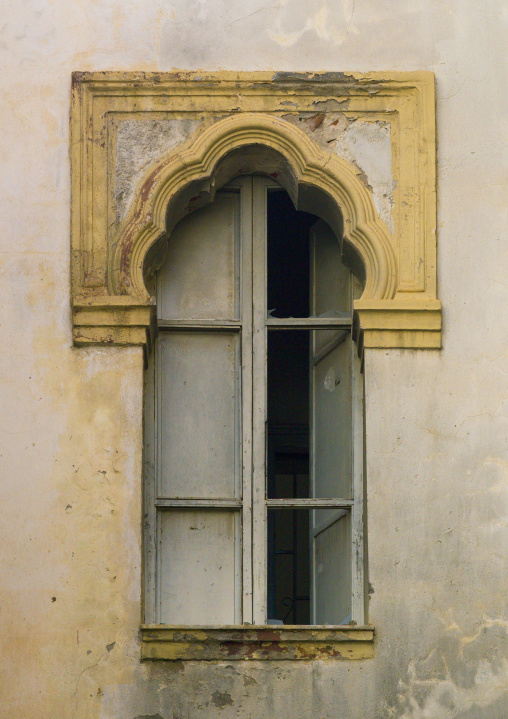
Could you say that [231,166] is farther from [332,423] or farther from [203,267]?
[332,423]

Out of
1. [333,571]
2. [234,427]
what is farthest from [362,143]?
[333,571]

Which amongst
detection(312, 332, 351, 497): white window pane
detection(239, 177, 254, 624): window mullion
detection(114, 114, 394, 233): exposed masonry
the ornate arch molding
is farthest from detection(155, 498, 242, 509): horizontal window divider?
detection(114, 114, 394, 233): exposed masonry

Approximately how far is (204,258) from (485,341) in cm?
144

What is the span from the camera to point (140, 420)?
566 cm

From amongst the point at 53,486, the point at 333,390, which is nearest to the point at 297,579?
the point at 333,390

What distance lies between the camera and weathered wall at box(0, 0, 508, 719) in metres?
5.36

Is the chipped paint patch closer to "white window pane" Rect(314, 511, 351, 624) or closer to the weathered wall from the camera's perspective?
the weathered wall

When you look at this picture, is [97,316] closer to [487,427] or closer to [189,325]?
[189,325]

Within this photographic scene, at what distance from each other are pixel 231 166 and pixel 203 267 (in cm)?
52

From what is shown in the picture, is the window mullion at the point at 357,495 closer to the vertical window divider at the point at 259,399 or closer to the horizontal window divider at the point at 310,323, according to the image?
the horizontal window divider at the point at 310,323

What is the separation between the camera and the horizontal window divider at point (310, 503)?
5.82m

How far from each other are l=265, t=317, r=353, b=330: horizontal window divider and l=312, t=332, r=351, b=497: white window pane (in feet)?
0.27

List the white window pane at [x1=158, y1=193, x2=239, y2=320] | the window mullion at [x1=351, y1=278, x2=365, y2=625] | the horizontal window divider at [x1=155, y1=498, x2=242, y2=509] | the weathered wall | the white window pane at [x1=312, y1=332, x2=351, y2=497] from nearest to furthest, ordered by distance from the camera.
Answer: the weathered wall
the window mullion at [x1=351, y1=278, x2=365, y2=625]
the horizontal window divider at [x1=155, y1=498, x2=242, y2=509]
the white window pane at [x1=312, y1=332, x2=351, y2=497]
the white window pane at [x1=158, y1=193, x2=239, y2=320]

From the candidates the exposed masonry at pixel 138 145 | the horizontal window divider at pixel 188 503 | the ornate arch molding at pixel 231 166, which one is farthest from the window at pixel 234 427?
the exposed masonry at pixel 138 145
